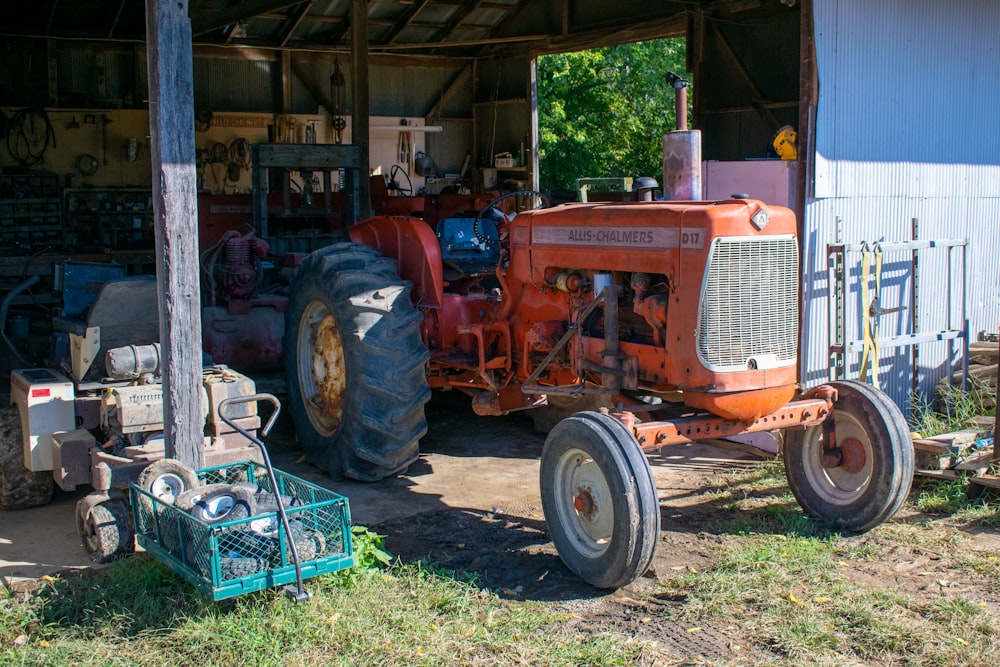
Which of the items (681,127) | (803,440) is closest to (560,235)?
(681,127)

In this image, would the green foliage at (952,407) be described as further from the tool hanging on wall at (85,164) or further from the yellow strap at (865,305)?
the tool hanging on wall at (85,164)

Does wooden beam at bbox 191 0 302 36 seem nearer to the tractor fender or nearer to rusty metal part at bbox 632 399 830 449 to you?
the tractor fender

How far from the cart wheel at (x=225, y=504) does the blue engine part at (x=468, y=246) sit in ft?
8.46

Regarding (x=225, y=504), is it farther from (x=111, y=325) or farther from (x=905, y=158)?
(x=905, y=158)

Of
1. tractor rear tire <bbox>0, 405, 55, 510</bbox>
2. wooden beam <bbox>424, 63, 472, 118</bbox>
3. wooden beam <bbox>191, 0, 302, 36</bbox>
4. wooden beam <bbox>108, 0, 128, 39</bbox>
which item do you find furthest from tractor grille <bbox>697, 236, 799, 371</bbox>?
wooden beam <bbox>424, 63, 472, 118</bbox>

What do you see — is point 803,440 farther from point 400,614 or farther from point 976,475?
point 400,614

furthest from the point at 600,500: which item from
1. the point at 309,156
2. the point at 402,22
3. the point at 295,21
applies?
the point at 402,22

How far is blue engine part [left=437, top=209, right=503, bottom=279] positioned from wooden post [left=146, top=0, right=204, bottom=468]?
2009mm

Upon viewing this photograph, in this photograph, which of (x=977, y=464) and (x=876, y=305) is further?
(x=876, y=305)

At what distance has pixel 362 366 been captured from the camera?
18.5ft

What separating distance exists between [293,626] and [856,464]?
9.08 ft

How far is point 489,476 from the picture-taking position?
245 inches

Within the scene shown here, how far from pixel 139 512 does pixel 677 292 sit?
2.48 meters

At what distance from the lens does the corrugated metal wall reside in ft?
21.6
